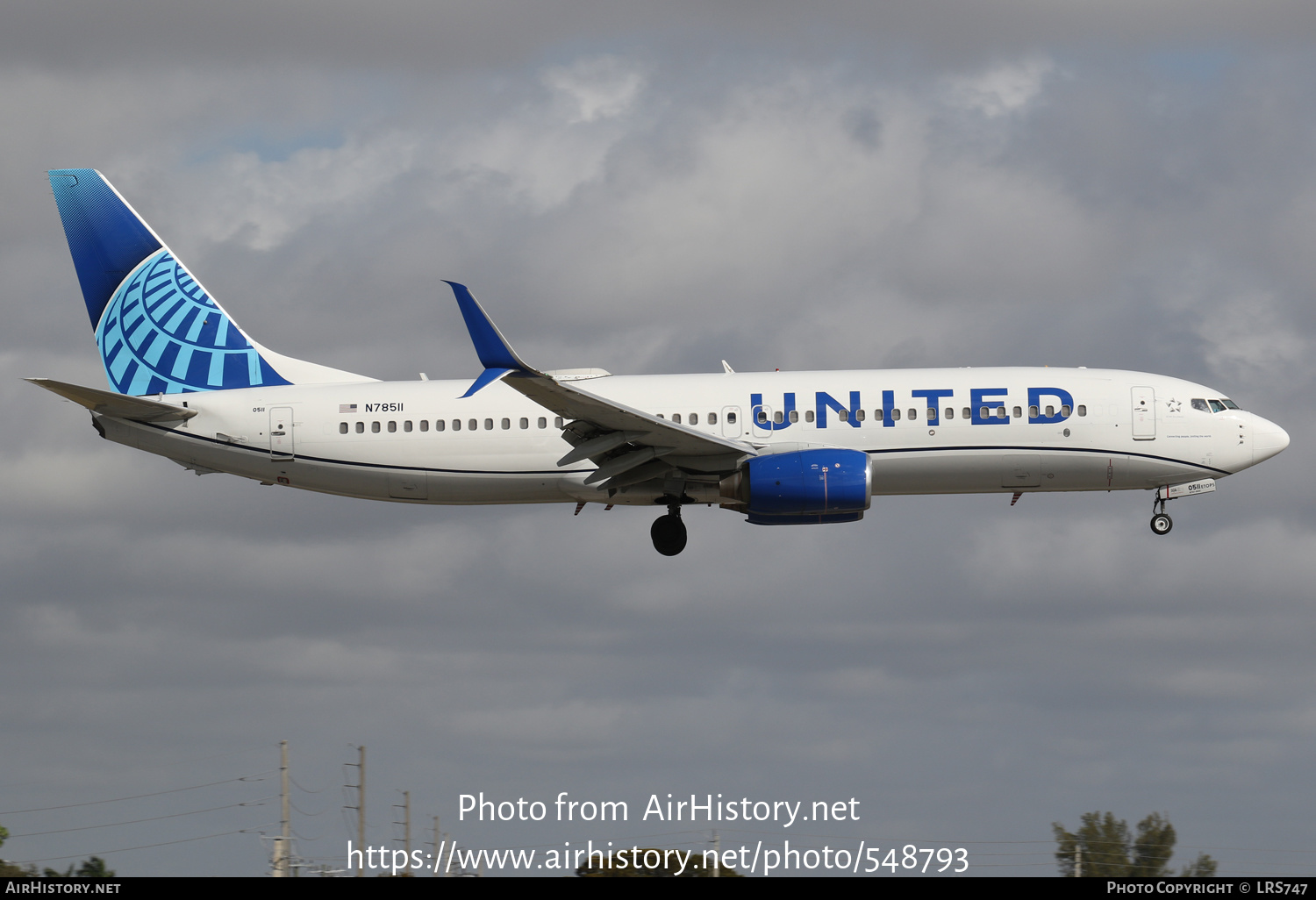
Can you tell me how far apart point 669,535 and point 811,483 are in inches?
246

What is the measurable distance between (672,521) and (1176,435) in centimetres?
1416

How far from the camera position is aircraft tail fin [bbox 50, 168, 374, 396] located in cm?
4472

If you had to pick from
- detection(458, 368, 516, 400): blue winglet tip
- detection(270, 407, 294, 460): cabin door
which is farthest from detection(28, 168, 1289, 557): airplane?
detection(458, 368, 516, 400): blue winglet tip

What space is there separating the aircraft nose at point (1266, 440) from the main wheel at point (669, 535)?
53.0ft

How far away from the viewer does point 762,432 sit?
1583 inches

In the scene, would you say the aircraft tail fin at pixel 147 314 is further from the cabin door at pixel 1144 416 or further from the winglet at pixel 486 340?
the cabin door at pixel 1144 416

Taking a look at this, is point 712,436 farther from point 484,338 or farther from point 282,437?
point 282,437

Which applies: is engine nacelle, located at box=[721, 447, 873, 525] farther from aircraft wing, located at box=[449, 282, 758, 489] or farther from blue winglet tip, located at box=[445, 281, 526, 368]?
blue winglet tip, located at box=[445, 281, 526, 368]

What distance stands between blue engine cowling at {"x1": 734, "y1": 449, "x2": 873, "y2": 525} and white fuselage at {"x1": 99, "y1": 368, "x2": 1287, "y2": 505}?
1.56 meters

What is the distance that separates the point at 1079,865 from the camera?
28000mm

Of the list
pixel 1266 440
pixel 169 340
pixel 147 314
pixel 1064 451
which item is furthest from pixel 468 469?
pixel 1266 440
